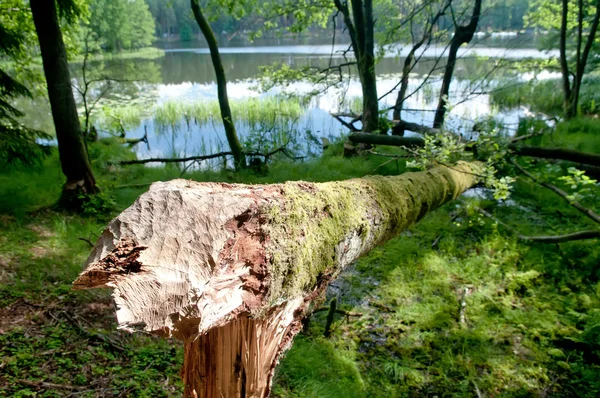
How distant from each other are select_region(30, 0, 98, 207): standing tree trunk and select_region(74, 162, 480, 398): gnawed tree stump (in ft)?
15.5

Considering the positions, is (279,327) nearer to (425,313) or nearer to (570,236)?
(425,313)

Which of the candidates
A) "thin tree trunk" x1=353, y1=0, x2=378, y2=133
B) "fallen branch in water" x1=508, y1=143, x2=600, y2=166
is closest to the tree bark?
"thin tree trunk" x1=353, y1=0, x2=378, y2=133

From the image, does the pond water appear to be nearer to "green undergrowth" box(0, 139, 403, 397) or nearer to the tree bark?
the tree bark

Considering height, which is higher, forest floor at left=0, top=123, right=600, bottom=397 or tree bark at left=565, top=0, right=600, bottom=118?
tree bark at left=565, top=0, right=600, bottom=118

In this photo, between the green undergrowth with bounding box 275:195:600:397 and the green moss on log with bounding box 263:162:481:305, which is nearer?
the green moss on log with bounding box 263:162:481:305

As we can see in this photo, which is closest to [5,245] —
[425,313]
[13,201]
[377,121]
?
[13,201]

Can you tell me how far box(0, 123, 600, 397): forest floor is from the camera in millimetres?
2742

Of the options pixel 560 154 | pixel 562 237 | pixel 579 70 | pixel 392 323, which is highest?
pixel 579 70

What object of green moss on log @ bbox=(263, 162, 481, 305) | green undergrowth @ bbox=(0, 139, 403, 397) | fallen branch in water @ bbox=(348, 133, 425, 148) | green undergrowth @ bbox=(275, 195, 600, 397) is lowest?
green undergrowth @ bbox=(275, 195, 600, 397)

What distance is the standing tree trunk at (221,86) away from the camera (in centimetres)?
728

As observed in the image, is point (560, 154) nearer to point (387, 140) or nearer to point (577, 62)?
point (387, 140)

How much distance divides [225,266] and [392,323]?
290cm

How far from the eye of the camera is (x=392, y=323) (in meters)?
3.56

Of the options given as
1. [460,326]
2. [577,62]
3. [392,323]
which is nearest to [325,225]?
[392,323]
